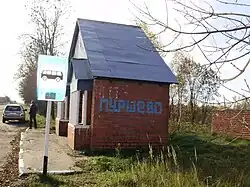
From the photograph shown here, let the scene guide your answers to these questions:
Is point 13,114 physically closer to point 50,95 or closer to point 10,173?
point 10,173

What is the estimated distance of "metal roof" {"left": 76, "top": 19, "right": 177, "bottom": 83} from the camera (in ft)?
52.0

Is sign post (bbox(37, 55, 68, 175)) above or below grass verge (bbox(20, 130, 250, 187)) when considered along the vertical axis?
above

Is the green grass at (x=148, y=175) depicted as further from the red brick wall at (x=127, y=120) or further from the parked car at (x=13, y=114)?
the parked car at (x=13, y=114)

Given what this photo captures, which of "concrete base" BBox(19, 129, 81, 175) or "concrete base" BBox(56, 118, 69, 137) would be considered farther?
"concrete base" BBox(56, 118, 69, 137)

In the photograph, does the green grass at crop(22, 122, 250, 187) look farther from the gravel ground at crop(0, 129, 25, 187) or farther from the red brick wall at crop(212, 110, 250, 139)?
the red brick wall at crop(212, 110, 250, 139)

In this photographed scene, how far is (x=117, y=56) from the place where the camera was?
1705cm

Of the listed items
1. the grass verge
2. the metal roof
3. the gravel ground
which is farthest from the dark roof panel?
the gravel ground

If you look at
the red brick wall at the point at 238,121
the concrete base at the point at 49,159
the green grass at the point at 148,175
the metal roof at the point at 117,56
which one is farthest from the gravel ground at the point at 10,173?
the red brick wall at the point at 238,121

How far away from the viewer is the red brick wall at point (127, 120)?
15.4m

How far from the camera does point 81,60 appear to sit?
17.0 metres

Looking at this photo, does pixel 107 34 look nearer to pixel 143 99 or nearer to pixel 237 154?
pixel 143 99

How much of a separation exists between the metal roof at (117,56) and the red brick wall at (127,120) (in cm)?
36

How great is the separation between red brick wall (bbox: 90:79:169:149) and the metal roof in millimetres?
360

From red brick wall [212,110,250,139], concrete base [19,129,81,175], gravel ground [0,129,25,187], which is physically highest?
red brick wall [212,110,250,139]
